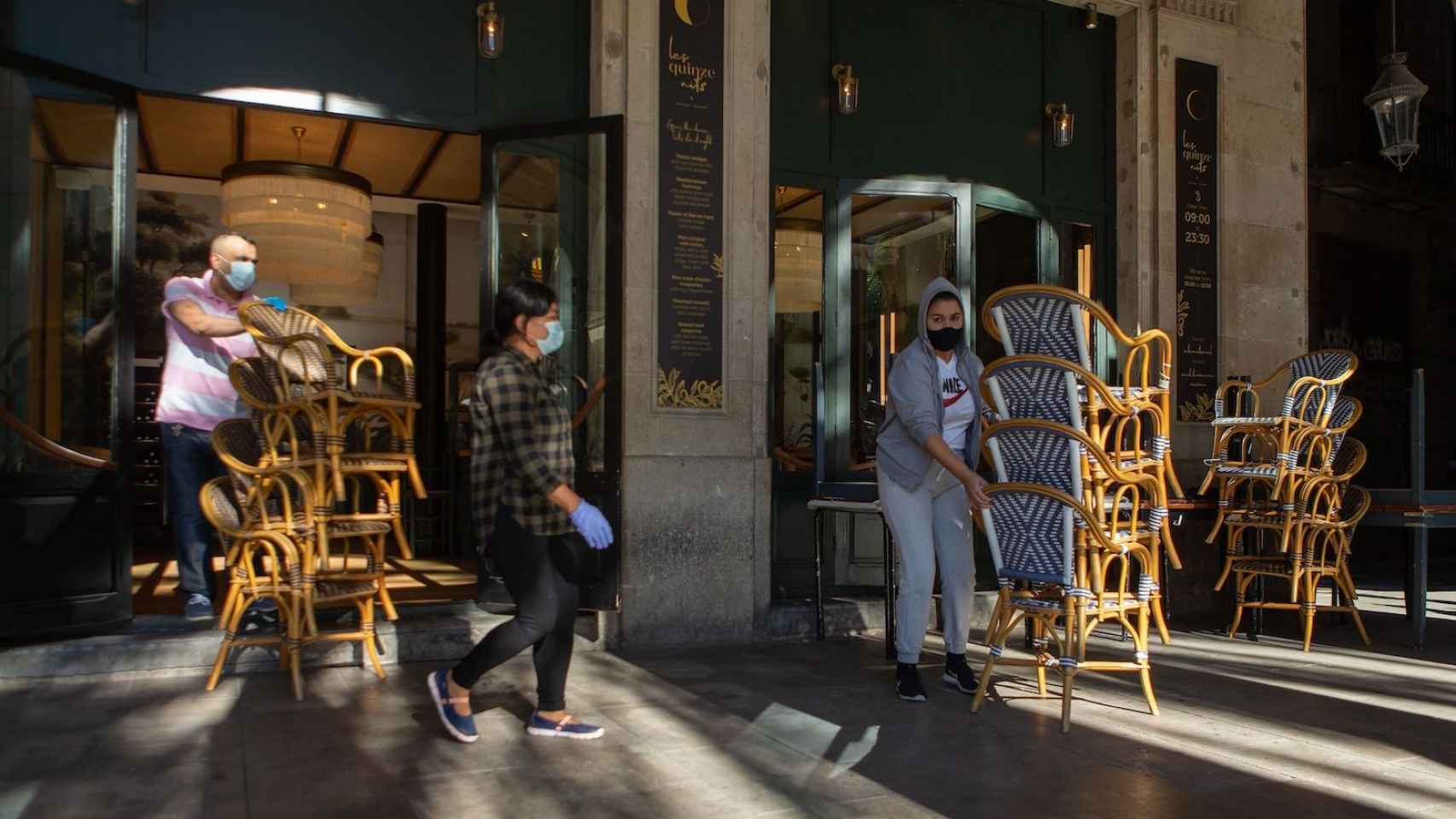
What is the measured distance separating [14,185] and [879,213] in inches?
188

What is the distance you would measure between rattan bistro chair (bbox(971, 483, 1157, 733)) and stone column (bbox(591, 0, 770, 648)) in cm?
199

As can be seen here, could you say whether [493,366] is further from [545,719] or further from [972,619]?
[972,619]

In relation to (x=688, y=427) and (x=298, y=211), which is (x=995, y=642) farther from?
(x=298, y=211)

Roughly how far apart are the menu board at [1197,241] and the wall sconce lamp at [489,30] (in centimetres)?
470

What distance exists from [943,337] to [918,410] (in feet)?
1.25

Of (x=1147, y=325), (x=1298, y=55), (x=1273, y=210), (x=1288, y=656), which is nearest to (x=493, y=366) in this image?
(x=1288, y=656)

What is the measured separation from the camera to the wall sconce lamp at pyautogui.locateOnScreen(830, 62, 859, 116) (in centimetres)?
689

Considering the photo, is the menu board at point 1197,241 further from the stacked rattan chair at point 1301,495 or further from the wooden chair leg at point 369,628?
the wooden chair leg at point 369,628

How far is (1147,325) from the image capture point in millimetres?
7812

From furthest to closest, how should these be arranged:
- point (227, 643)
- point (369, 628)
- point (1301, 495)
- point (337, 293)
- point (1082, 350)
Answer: point (337, 293), point (1301, 495), point (369, 628), point (227, 643), point (1082, 350)

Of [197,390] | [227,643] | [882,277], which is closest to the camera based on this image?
[227,643]

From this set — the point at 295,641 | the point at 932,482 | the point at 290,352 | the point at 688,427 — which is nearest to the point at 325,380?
the point at 290,352

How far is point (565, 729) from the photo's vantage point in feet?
13.2

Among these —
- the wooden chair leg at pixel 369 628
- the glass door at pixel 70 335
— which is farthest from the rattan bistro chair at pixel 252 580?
the glass door at pixel 70 335
